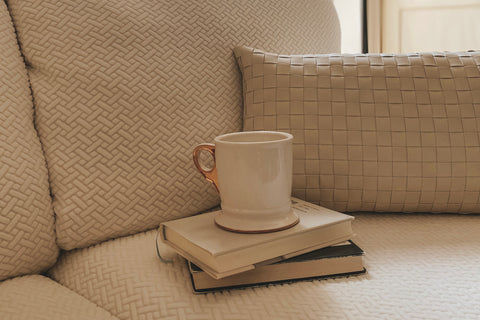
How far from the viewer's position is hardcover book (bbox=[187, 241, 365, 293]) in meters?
0.55

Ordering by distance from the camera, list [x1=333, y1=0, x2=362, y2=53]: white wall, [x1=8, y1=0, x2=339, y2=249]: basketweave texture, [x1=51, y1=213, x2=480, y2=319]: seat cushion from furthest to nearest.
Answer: [x1=333, y1=0, x2=362, y2=53]: white wall < [x1=8, y1=0, x2=339, y2=249]: basketweave texture < [x1=51, y1=213, x2=480, y2=319]: seat cushion

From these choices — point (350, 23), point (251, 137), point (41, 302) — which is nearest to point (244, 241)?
point (251, 137)

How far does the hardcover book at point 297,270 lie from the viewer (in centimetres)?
55

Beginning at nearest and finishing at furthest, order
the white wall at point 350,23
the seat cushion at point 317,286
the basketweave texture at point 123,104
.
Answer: the seat cushion at point 317,286
the basketweave texture at point 123,104
the white wall at point 350,23

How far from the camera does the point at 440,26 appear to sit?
2016 mm

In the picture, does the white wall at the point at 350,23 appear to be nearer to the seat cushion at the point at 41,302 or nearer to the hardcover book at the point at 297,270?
the hardcover book at the point at 297,270

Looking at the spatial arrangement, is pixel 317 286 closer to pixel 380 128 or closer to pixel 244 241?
pixel 244 241

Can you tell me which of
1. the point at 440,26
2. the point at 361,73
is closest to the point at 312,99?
the point at 361,73

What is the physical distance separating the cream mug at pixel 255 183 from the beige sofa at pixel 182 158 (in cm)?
8

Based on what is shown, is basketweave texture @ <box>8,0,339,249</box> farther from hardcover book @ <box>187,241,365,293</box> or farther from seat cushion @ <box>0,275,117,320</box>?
hardcover book @ <box>187,241,365,293</box>

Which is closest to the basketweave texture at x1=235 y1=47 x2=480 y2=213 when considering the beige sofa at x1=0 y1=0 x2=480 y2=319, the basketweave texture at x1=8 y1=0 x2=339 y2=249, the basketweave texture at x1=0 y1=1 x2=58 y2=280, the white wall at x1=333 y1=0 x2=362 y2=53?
the beige sofa at x1=0 y1=0 x2=480 y2=319

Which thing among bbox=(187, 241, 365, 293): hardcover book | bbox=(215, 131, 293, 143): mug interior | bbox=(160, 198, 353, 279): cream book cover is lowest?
bbox=(187, 241, 365, 293): hardcover book

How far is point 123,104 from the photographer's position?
700 mm

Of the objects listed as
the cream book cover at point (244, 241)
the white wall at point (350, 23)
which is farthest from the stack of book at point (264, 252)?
the white wall at point (350, 23)
